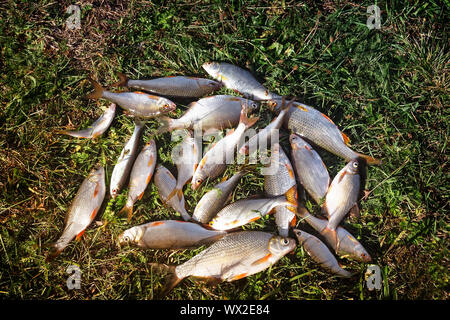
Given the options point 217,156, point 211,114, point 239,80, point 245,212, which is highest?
point 239,80

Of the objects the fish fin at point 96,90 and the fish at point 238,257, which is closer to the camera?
the fish at point 238,257

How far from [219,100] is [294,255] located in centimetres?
187

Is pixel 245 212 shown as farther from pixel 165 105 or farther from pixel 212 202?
pixel 165 105

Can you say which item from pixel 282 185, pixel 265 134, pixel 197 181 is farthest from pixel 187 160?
pixel 282 185

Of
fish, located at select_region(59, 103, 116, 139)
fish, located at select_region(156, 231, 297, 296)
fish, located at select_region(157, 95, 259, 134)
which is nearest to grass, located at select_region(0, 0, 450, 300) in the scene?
fish, located at select_region(59, 103, 116, 139)

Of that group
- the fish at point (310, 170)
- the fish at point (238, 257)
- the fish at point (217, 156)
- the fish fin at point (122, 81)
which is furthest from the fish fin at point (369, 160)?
the fish fin at point (122, 81)

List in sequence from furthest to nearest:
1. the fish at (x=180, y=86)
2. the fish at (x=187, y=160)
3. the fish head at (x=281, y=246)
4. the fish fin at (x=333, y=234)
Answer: the fish at (x=180, y=86)
the fish at (x=187, y=160)
the fish fin at (x=333, y=234)
the fish head at (x=281, y=246)

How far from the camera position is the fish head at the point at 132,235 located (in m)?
2.92

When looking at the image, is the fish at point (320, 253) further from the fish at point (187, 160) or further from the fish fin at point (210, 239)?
the fish at point (187, 160)

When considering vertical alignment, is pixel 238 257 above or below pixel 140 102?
below

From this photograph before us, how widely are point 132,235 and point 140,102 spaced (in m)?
1.44

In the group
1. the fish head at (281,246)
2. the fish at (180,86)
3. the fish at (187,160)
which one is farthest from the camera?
the fish at (180,86)

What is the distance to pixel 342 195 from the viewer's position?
2875 mm
